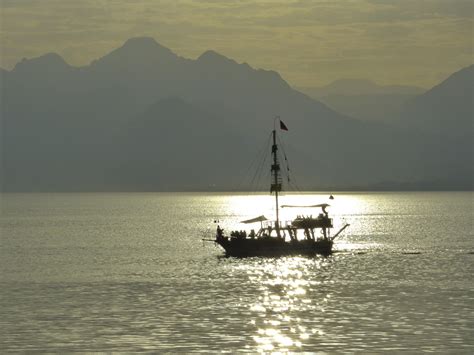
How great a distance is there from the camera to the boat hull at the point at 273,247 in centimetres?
12194

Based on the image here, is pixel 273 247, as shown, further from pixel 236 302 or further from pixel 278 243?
pixel 236 302

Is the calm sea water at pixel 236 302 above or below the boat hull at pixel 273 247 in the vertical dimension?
below

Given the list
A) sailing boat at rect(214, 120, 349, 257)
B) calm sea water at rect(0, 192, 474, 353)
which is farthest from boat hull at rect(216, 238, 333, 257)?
calm sea water at rect(0, 192, 474, 353)

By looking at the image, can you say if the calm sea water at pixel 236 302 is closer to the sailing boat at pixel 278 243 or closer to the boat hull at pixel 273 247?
the boat hull at pixel 273 247

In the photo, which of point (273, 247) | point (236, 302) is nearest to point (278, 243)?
point (273, 247)

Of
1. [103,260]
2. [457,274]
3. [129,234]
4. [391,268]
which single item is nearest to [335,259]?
[391,268]

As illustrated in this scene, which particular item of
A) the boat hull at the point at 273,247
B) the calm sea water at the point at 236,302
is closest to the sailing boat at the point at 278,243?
the boat hull at the point at 273,247

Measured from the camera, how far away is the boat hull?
4801 inches

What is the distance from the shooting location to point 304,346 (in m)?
58.6

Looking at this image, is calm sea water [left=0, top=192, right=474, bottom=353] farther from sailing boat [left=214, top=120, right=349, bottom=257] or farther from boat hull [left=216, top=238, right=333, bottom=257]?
sailing boat [left=214, top=120, right=349, bottom=257]

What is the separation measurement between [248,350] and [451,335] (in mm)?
14419

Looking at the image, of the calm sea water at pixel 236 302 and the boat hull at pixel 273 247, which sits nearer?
the calm sea water at pixel 236 302

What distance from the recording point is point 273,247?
121750mm

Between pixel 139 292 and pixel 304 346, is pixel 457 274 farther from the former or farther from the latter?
pixel 304 346
